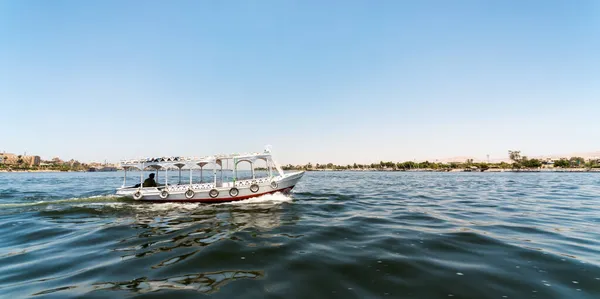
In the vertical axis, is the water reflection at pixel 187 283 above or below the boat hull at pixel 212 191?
below

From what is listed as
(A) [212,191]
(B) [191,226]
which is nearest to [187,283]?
(B) [191,226]

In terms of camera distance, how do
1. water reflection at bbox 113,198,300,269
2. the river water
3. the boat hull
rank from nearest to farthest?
the river water, water reflection at bbox 113,198,300,269, the boat hull

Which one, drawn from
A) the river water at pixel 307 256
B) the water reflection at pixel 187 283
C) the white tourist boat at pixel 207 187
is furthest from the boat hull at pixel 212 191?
the water reflection at pixel 187 283

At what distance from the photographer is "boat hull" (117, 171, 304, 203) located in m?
23.2

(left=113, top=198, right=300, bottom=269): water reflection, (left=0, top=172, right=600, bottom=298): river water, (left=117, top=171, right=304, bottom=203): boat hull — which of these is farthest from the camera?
(left=117, top=171, right=304, bottom=203): boat hull

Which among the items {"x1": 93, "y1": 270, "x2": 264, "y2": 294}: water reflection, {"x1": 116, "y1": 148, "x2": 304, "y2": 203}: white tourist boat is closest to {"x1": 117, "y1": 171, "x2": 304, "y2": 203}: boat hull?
{"x1": 116, "y1": 148, "x2": 304, "y2": 203}: white tourist boat

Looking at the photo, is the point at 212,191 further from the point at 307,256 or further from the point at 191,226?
the point at 307,256

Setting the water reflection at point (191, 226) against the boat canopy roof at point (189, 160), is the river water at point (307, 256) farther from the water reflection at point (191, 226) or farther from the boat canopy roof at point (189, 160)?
the boat canopy roof at point (189, 160)

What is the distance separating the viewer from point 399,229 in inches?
500

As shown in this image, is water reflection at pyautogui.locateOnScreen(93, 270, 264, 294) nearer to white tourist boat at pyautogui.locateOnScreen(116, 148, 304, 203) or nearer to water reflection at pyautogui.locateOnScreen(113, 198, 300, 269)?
water reflection at pyautogui.locateOnScreen(113, 198, 300, 269)

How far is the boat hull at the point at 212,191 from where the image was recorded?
76.2 feet

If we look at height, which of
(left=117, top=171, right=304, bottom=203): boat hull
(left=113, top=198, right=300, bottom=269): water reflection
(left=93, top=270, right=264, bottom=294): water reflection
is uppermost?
(left=117, top=171, right=304, bottom=203): boat hull

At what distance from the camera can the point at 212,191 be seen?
23.0 metres

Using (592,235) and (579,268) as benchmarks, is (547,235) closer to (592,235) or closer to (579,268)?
(592,235)
